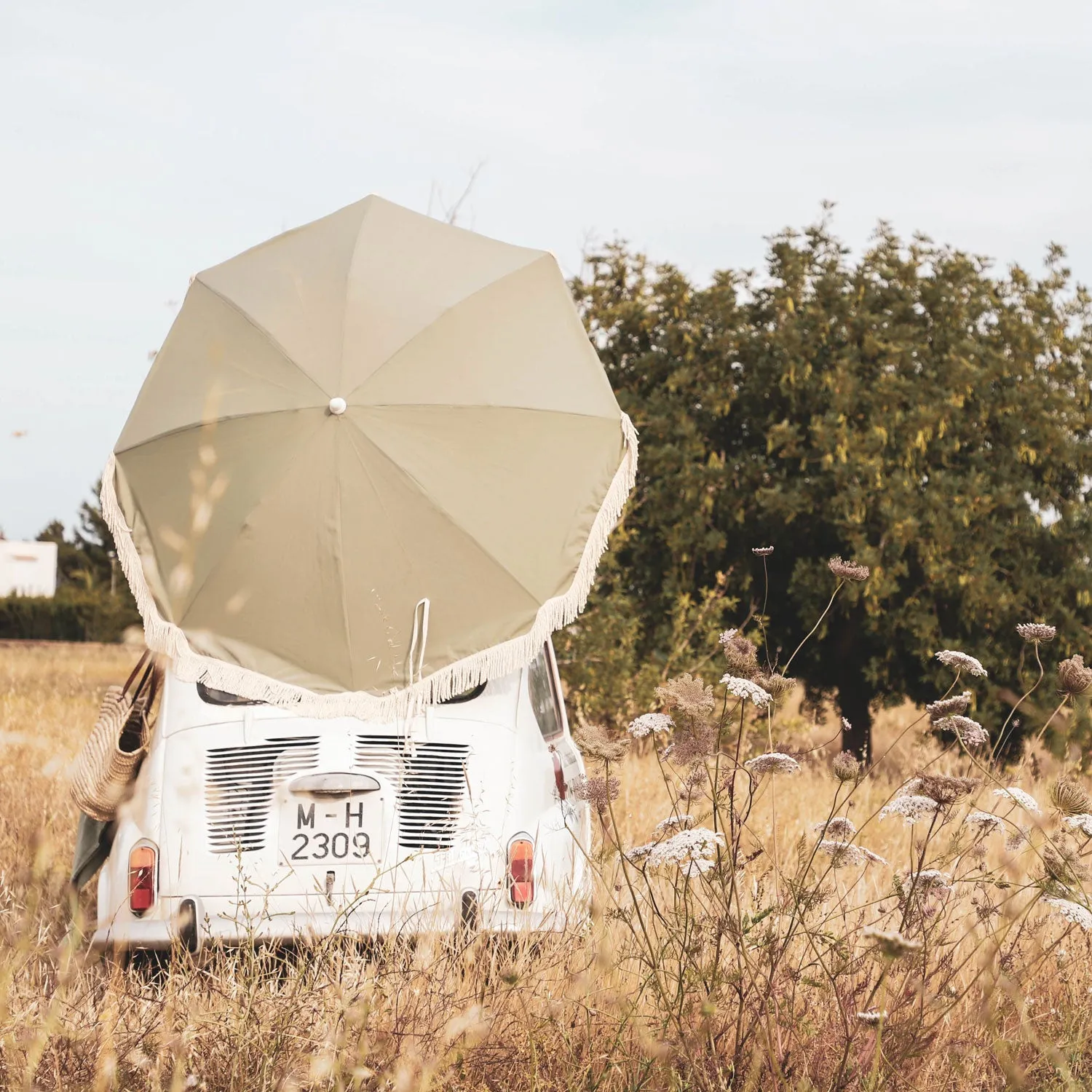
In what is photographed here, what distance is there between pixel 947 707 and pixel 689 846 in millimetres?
1014

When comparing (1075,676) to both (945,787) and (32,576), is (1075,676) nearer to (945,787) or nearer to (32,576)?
(945,787)

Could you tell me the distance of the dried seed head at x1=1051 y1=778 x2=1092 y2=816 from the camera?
331 cm

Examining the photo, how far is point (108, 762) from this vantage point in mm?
4680

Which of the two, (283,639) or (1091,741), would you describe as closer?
(283,639)

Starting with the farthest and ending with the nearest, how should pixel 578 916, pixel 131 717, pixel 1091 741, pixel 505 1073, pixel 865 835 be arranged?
pixel 1091 741
pixel 865 835
pixel 131 717
pixel 578 916
pixel 505 1073

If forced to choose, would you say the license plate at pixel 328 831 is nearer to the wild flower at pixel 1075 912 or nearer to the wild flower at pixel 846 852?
the wild flower at pixel 846 852

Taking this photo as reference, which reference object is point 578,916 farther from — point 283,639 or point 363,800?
point 283,639

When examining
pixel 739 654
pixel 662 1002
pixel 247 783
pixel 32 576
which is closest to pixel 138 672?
pixel 247 783

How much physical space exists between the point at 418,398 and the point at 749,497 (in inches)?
265

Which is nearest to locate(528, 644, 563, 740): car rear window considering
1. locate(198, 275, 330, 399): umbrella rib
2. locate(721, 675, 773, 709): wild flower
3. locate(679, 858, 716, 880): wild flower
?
locate(198, 275, 330, 399): umbrella rib

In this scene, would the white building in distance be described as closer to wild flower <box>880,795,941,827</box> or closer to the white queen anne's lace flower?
the white queen anne's lace flower

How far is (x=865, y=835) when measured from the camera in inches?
298

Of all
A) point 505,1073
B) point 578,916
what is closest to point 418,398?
point 578,916

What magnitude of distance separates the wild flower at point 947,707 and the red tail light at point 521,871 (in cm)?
153
